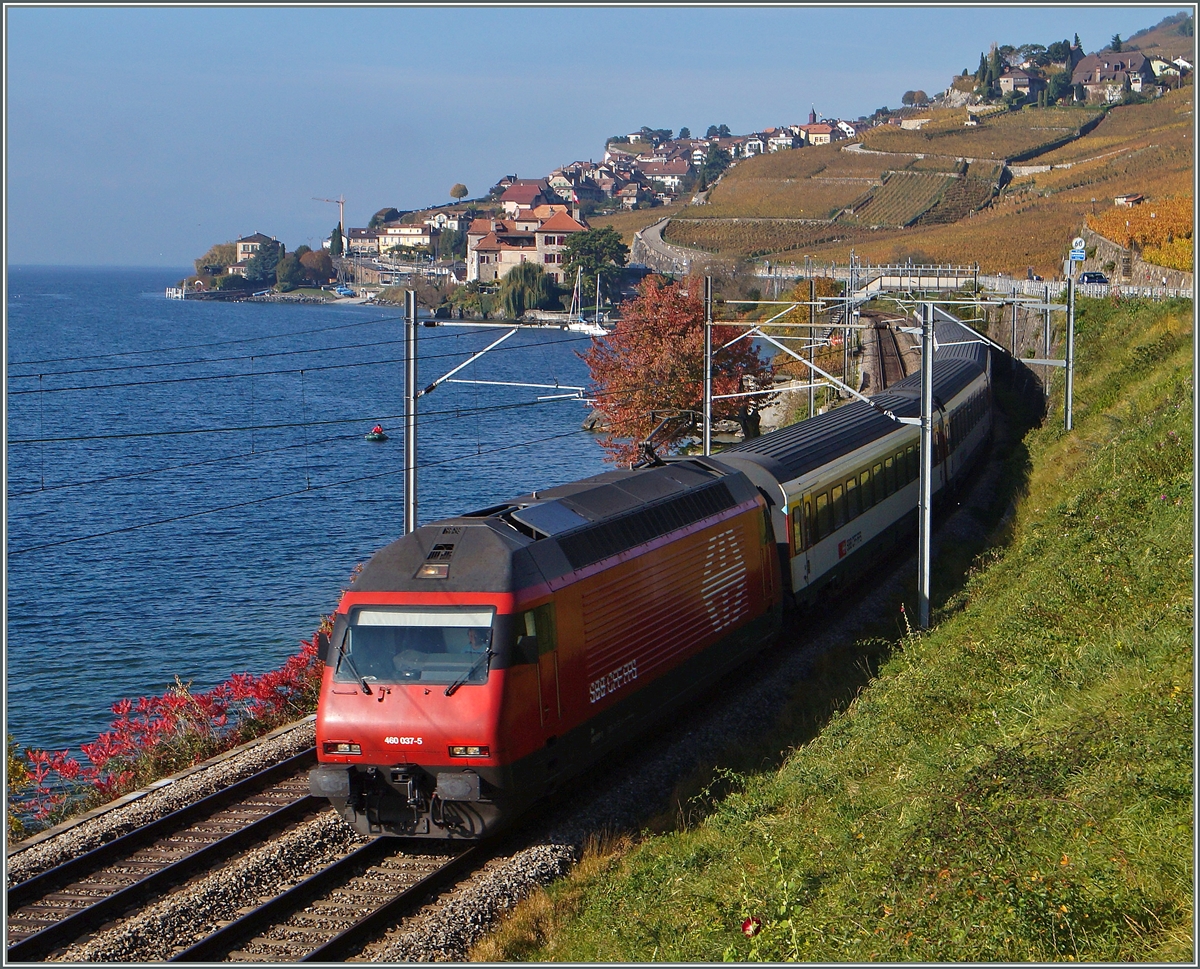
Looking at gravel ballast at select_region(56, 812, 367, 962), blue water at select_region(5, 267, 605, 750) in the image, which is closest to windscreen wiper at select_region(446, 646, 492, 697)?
gravel ballast at select_region(56, 812, 367, 962)

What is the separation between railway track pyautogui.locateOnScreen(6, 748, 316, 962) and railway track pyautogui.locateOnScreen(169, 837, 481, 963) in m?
1.33

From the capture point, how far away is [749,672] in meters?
19.6

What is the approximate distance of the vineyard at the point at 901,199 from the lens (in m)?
155

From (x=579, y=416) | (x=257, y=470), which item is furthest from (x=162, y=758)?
(x=579, y=416)

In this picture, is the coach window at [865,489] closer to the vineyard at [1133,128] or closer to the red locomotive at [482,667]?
the red locomotive at [482,667]

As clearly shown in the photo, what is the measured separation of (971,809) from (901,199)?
163 metres

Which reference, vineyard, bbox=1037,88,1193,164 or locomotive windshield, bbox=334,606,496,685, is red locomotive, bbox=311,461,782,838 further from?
vineyard, bbox=1037,88,1193,164

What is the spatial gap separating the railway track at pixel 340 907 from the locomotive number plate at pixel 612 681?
223 centimetres

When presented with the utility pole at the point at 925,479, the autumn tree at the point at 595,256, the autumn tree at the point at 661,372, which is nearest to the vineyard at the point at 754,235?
the autumn tree at the point at 595,256

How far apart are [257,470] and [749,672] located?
40484 mm

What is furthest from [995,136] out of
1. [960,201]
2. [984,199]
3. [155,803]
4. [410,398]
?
[155,803]

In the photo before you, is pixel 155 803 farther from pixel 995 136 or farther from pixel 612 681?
pixel 995 136

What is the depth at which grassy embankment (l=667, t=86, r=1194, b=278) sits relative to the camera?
4363 inches

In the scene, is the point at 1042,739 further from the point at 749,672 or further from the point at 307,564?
the point at 307,564
